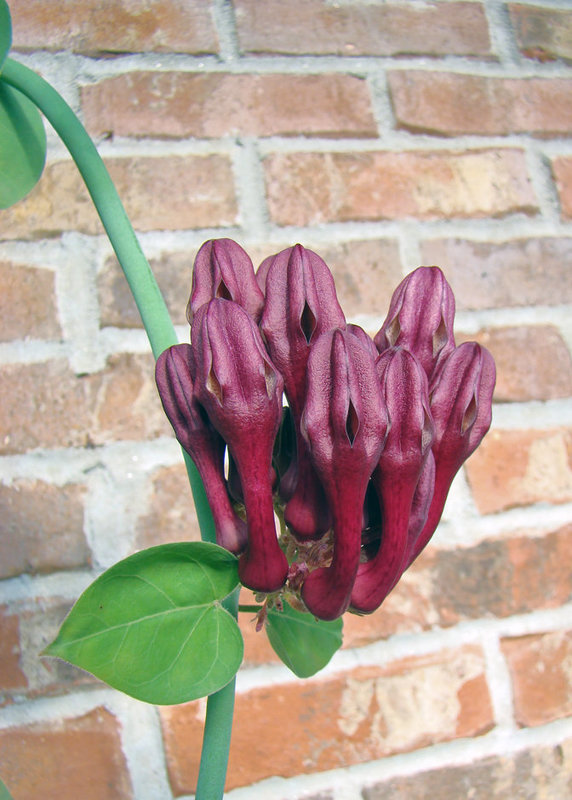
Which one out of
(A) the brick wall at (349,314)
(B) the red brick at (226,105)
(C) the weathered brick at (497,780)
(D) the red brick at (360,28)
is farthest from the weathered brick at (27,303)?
(C) the weathered brick at (497,780)

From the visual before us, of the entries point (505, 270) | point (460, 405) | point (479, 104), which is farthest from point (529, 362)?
point (460, 405)

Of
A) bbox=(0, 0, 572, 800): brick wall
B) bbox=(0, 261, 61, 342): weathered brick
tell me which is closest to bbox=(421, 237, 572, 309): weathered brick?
bbox=(0, 0, 572, 800): brick wall

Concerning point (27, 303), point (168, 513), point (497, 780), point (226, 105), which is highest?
point (226, 105)

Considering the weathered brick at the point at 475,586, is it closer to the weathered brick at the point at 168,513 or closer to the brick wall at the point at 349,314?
the brick wall at the point at 349,314

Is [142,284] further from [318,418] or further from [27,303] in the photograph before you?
[27,303]

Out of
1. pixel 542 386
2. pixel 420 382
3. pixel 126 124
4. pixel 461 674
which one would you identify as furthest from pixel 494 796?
pixel 126 124

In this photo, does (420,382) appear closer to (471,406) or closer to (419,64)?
(471,406)
